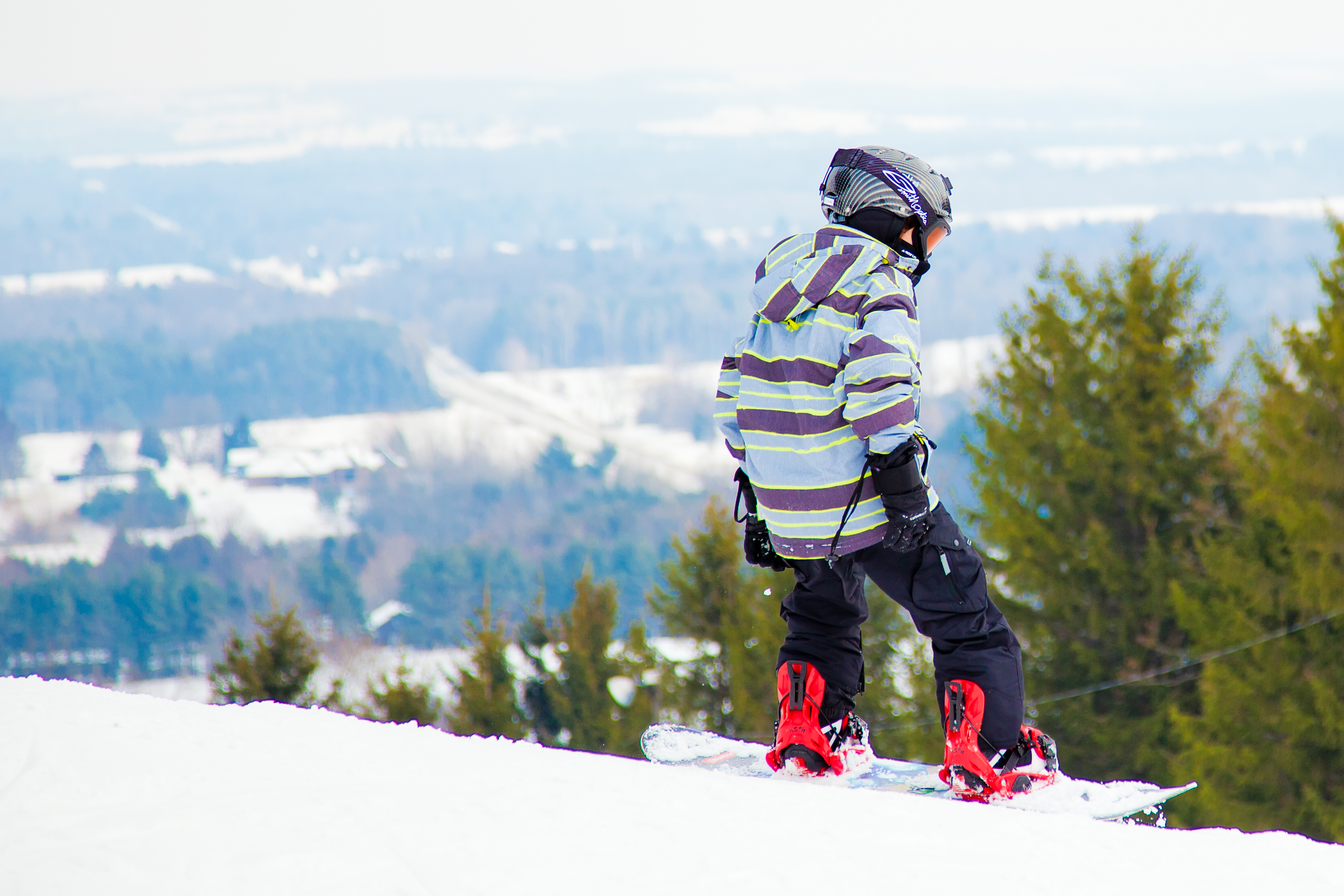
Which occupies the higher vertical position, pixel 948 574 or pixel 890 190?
pixel 890 190

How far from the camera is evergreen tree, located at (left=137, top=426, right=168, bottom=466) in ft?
359

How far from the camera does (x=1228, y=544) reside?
46.5 feet

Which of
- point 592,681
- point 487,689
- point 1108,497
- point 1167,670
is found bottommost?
point 487,689

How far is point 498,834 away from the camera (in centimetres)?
261

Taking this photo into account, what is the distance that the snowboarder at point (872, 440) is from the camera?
116 inches

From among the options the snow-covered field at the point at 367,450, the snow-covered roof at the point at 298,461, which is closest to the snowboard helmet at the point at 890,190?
the snow-covered field at the point at 367,450

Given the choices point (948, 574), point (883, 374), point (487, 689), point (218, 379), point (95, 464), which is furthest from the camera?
point (218, 379)

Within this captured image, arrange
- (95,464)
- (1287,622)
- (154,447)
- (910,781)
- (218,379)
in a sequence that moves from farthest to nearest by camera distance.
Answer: (218,379) → (154,447) → (95,464) → (1287,622) → (910,781)

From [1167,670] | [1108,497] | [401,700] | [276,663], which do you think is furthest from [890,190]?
[401,700]

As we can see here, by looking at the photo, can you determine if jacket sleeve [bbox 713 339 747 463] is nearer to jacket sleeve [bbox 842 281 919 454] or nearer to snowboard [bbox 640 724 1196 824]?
→ jacket sleeve [bbox 842 281 919 454]

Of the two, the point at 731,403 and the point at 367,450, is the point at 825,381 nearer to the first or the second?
the point at 731,403

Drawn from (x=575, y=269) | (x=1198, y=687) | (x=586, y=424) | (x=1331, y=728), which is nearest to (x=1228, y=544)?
(x=1198, y=687)

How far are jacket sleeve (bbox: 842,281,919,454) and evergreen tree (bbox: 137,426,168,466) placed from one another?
116 meters

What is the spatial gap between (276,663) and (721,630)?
7.89m
